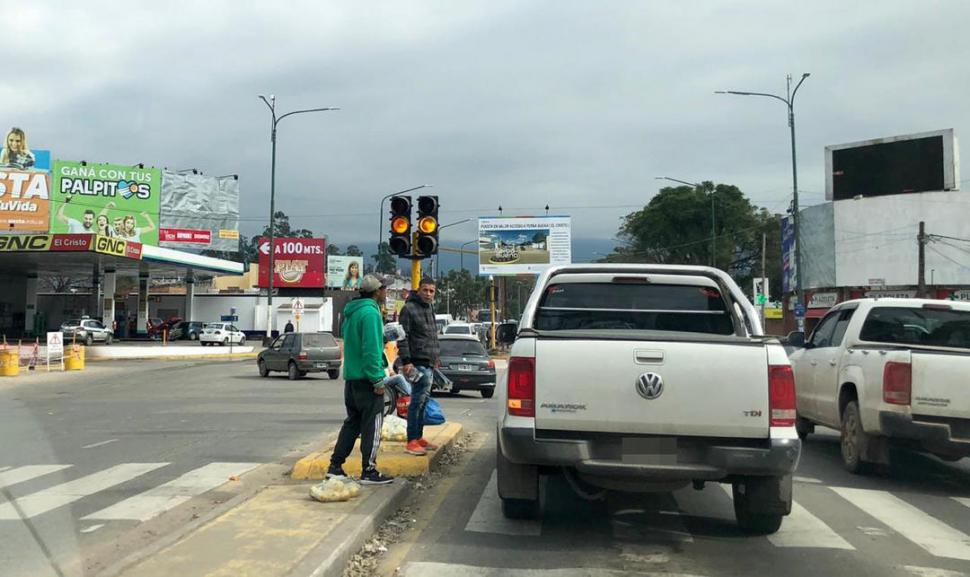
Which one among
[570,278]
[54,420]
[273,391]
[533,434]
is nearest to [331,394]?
[273,391]

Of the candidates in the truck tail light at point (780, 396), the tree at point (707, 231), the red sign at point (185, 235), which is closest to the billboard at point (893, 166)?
the tree at point (707, 231)

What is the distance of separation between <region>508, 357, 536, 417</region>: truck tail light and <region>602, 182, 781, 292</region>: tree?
62.8 m

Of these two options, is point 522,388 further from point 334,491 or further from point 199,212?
point 199,212

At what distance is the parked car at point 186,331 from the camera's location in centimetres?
5494

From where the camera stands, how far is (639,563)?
18.0ft

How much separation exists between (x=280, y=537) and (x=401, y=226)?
568cm

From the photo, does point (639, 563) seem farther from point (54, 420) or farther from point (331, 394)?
point (331, 394)

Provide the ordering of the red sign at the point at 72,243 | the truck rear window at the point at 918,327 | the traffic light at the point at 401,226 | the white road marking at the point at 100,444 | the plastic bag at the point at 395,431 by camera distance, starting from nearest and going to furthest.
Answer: the truck rear window at the point at 918,327 → the plastic bag at the point at 395,431 → the traffic light at the point at 401,226 → the white road marking at the point at 100,444 → the red sign at the point at 72,243

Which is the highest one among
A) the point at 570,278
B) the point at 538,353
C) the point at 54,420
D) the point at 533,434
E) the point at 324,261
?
the point at 324,261

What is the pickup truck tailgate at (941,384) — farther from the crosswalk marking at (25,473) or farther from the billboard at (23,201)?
the billboard at (23,201)

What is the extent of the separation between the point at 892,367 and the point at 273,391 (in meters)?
15.2

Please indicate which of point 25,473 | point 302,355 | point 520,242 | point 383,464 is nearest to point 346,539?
point 383,464

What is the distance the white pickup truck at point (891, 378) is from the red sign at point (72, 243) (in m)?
32.5

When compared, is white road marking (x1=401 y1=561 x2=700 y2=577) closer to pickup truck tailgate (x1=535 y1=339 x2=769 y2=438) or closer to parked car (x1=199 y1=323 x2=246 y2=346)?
pickup truck tailgate (x1=535 y1=339 x2=769 y2=438)
